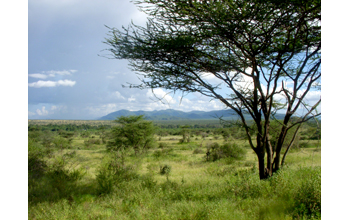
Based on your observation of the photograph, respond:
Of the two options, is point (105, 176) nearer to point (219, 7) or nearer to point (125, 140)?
point (219, 7)

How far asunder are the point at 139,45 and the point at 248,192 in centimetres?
471

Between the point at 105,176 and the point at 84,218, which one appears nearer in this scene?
the point at 84,218

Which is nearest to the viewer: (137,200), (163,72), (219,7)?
(219,7)

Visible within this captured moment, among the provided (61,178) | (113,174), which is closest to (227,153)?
(113,174)

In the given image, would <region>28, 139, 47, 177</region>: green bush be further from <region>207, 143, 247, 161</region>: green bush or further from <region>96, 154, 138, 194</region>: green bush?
<region>207, 143, 247, 161</region>: green bush

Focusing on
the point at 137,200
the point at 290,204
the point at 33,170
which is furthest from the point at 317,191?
the point at 33,170

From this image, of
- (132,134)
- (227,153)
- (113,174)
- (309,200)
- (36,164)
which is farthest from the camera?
(132,134)

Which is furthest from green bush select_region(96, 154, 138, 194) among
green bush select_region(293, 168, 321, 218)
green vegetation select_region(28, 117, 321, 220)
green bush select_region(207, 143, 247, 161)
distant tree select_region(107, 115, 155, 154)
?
distant tree select_region(107, 115, 155, 154)

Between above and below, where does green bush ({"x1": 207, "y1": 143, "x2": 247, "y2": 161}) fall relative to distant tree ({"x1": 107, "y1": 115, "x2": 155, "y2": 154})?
below

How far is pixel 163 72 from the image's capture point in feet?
20.5

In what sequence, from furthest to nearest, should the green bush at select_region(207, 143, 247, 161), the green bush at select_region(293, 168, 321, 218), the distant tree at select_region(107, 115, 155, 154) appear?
the distant tree at select_region(107, 115, 155, 154) → the green bush at select_region(207, 143, 247, 161) → the green bush at select_region(293, 168, 321, 218)

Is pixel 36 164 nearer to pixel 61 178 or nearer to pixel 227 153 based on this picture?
pixel 61 178

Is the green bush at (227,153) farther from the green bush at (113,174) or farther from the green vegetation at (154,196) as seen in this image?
the green bush at (113,174)

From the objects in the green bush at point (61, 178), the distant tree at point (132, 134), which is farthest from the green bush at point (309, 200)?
the distant tree at point (132, 134)
